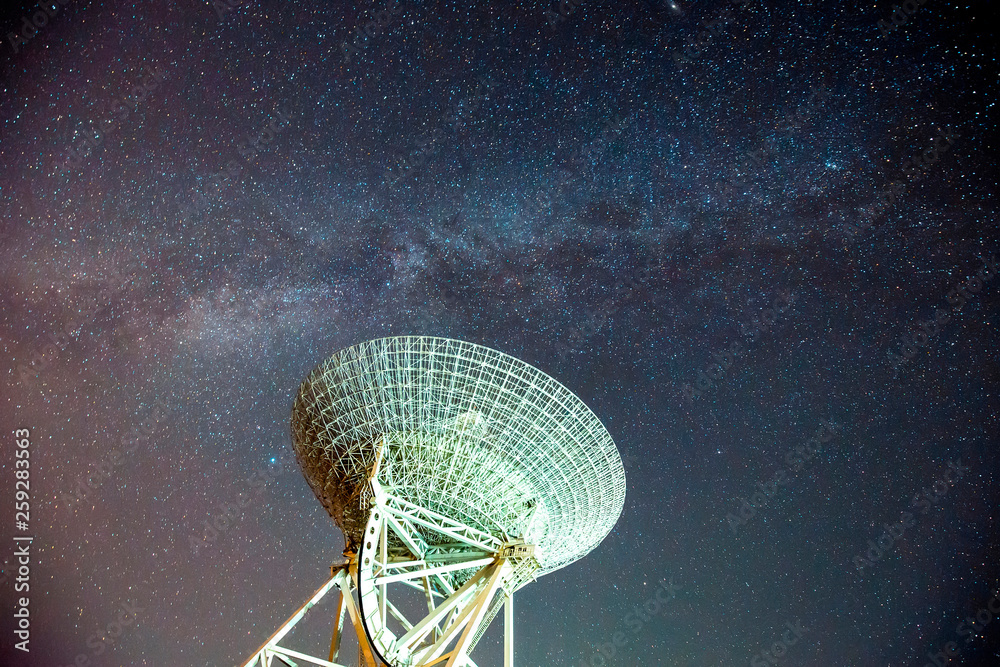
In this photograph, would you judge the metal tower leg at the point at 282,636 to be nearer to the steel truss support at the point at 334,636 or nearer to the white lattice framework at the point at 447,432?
the steel truss support at the point at 334,636

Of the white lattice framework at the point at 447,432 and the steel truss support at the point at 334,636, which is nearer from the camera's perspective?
the steel truss support at the point at 334,636

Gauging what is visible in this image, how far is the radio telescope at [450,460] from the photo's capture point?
13.8m

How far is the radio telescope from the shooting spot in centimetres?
1380

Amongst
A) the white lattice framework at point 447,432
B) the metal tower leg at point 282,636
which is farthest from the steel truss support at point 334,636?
the white lattice framework at point 447,432

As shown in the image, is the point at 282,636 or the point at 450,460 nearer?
the point at 282,636

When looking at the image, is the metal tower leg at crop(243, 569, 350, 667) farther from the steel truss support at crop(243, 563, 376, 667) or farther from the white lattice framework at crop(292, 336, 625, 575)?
the white lattice framework at crop(292, 336, 625, 575)

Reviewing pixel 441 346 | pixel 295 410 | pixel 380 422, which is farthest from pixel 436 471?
pixel 295 410

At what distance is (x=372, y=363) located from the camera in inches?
559

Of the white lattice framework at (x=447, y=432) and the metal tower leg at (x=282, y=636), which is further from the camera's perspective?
the white lattice framework at (x=447, y=432)

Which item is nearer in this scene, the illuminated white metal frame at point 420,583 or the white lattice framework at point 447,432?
the illuminated white metal frame at point 420,583

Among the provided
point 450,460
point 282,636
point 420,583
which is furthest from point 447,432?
point 282,636

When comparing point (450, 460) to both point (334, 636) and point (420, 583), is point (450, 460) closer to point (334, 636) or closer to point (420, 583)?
point (420, 583)

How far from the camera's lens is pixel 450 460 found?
46.3ft

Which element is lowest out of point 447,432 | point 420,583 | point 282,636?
point 420,583
